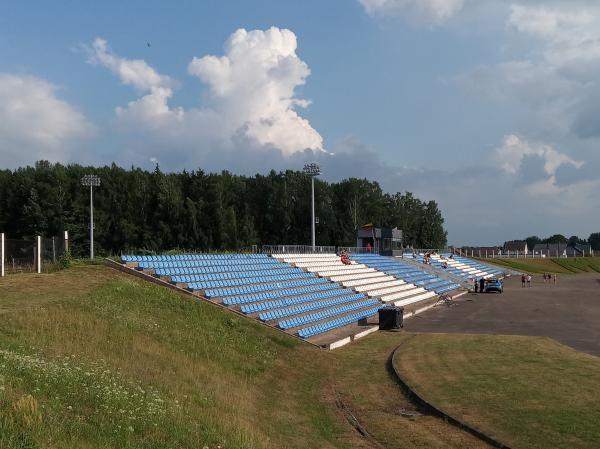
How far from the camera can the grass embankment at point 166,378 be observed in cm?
729

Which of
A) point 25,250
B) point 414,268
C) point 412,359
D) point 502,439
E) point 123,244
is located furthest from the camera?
point 123,244

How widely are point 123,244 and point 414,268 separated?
34.8 m

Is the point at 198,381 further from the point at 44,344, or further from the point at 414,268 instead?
the point at 414,268

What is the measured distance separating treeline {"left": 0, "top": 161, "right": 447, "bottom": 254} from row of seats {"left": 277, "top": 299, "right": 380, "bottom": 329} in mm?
35491

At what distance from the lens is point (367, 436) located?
36.6ft

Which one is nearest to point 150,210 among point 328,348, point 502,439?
point 328,348

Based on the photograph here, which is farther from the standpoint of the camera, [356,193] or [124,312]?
[356,193]

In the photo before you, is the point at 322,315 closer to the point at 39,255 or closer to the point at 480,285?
the point at 39,255

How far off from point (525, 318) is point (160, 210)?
4862 cm

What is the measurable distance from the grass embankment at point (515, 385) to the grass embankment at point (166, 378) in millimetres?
956

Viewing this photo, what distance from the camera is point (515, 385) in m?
14.0

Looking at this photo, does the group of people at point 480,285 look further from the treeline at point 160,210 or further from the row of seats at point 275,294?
the treeline at point 160,210

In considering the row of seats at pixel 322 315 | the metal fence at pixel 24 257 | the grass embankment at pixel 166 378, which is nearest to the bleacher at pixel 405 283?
the row of seats at pixel 322 315

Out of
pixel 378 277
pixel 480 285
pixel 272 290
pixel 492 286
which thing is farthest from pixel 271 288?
pixel 480 285
